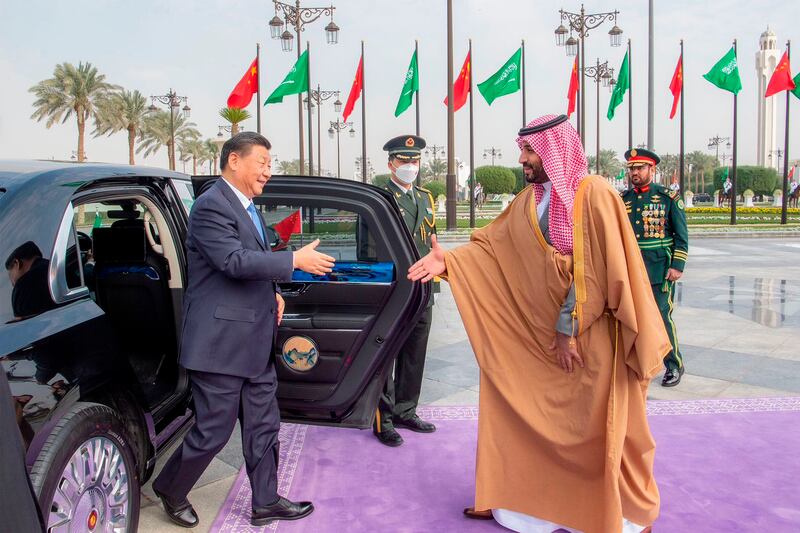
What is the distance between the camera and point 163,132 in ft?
166

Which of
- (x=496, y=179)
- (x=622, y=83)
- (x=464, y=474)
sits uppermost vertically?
(x=622, y=83)

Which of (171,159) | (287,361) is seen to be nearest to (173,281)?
(287,361)

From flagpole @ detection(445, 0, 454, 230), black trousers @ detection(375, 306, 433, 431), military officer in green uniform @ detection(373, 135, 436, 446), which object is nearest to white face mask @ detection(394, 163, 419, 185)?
military officer in green uniform @ detection(373, 135, 436, 446)

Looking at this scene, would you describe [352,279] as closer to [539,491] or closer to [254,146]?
[254,146]

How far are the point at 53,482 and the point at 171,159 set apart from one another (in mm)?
51985

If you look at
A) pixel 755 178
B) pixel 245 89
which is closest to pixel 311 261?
pixel 245 89

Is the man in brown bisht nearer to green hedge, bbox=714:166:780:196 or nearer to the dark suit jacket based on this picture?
the dark suit jacket

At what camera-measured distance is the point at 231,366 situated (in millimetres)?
2846

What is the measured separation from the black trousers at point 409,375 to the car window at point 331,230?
40.9 inches

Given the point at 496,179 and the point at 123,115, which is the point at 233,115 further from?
the point at 496,179

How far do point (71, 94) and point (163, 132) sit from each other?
35.1 ft

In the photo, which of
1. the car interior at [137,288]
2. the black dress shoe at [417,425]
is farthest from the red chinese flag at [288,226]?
the black dress shoe at [417,425]

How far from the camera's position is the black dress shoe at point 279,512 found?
10.2ft

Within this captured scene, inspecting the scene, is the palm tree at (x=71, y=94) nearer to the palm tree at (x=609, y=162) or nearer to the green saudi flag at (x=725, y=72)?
the green saudi flag at (x=725, y=72)
